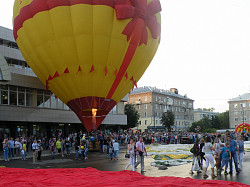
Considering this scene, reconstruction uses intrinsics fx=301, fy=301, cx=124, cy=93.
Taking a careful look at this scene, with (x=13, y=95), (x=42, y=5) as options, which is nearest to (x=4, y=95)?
(x=13, y=95)

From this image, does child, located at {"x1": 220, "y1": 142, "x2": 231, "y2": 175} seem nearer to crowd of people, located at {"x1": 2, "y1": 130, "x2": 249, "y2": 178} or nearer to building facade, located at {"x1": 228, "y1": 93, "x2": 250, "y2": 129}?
crowd of people, located at {"x1": 2, "y1": 130, "x2": 249, "y2": 178}

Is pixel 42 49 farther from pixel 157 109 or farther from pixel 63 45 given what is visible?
pixel 157 109

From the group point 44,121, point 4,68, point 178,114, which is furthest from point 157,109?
point 4,68

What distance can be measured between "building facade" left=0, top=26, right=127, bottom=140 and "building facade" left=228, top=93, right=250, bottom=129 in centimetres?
8641

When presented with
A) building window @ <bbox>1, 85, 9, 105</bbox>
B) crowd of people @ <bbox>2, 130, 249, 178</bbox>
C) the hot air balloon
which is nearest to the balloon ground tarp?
crowd of people @ <bbox>2, 130, 249, 178</bbox>

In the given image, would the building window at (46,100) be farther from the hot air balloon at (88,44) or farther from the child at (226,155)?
the child at (226,155)

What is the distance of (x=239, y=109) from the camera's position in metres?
112

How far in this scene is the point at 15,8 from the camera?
22.5 m

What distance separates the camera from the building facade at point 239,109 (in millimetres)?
110188

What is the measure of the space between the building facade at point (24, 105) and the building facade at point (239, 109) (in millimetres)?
86408

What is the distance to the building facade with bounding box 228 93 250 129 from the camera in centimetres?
11019

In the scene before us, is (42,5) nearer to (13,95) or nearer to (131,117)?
(13,95)

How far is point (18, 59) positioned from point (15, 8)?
1489 centimetres

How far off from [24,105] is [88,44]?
56.4 feet
